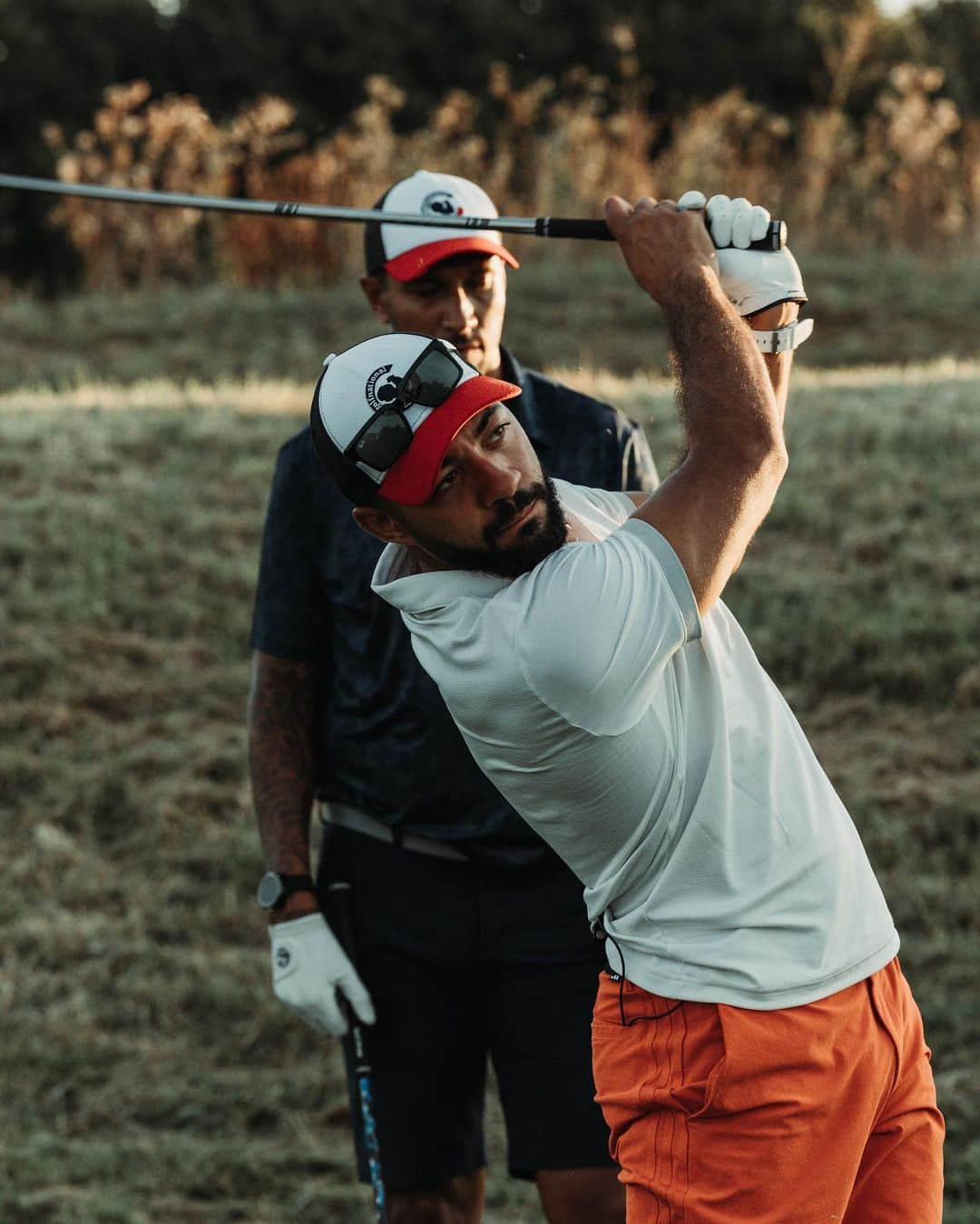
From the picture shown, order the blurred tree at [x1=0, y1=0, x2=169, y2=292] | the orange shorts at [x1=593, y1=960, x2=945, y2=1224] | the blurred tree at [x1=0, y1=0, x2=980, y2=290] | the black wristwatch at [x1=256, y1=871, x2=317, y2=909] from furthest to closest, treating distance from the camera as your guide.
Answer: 1. the blurred tree at [x1=0, y1=0, x2=980, y2=290]
2. the blurred tree at [x1=0, y1=0, x2=169, y2=292]
3. the black wristwatch at [x1=256, y1=871, x2=317, y2=909]
4. the orange shorts at [x1=593, y1=960, x2=945, y2=1224]

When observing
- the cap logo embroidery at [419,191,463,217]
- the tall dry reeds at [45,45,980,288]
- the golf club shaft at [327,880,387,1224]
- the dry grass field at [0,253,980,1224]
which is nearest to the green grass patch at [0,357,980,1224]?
the dry grass field at [0,253,980,1224]

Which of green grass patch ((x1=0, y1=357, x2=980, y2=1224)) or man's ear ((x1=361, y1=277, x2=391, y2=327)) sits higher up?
man's ear ((x1=361, y1=277, x2=391, y2=327))

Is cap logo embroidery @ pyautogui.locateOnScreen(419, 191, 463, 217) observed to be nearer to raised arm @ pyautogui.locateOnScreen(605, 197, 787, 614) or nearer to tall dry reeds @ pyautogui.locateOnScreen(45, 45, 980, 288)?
raised arm @ pyautogui.locateOnScreen(605, 197, 787, 614)

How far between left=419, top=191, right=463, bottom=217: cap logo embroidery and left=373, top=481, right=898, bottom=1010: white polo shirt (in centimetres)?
136

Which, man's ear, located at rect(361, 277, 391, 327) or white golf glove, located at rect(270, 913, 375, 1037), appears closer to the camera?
white golf glove, located at rect(270, 913, 375, 1037)

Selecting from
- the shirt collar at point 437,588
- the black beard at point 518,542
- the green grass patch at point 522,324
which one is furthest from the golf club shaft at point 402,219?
the green grass patch at point 522,324

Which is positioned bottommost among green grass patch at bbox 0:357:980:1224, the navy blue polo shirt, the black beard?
green grass patch at bbox 0:357:980:1224

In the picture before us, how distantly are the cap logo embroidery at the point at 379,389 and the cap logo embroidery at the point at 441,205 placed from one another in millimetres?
1230

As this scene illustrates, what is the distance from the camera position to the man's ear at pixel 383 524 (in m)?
2.61

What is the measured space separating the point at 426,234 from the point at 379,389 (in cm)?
123

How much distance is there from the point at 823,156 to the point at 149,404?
7.26m

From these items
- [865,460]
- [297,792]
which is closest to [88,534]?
[865,460]

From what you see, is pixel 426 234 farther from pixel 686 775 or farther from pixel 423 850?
pixel 686 775

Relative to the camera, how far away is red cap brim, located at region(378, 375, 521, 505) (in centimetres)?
248
